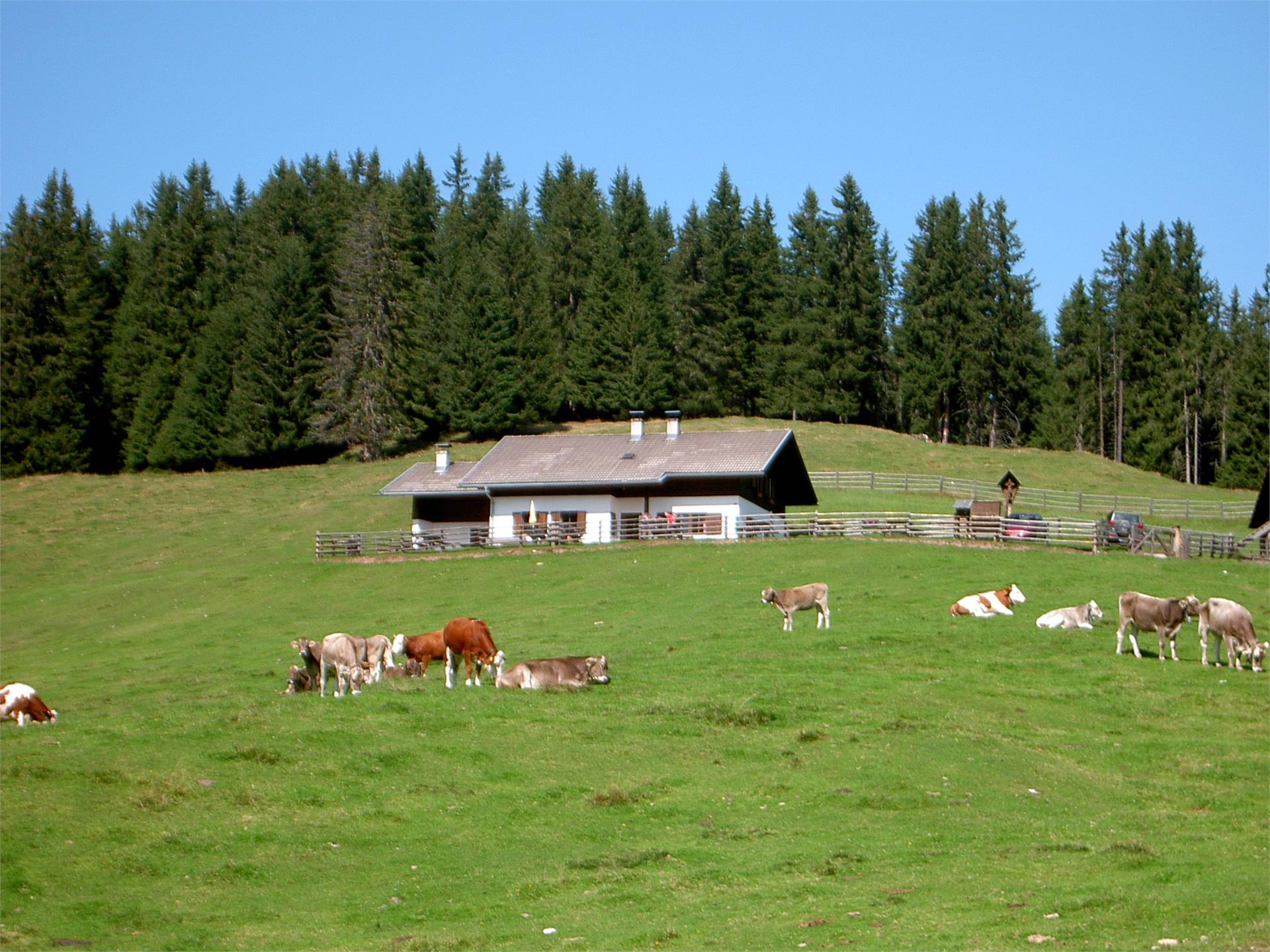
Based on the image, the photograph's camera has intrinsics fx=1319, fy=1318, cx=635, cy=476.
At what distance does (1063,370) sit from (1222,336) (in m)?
11.4

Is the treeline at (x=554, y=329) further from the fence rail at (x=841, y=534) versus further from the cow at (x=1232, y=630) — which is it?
the cow at (x=1232, y=630)

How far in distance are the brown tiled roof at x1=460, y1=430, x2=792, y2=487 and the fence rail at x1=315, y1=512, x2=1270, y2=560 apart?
2018mm

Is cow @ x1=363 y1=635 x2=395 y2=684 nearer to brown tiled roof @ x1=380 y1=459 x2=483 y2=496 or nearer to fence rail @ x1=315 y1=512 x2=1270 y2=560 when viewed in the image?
fence rail @ x1=315 y1=512 x2=1270 y2=560

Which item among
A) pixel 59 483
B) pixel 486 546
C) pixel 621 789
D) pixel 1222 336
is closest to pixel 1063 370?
pixel 1222 336

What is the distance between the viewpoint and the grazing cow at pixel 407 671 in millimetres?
24406

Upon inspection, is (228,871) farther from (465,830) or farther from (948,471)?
(948,471)

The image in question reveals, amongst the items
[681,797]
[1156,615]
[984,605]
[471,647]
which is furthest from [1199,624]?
[681,797]

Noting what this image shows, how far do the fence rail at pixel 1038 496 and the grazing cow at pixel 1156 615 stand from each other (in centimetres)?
3604

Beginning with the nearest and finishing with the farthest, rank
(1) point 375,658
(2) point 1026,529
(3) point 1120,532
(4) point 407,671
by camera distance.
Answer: (1) point 375,658 → (4) point 407,671 → (3) point 1120,532 → (2) point 1026,529

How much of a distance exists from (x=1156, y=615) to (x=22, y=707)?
21.2 m

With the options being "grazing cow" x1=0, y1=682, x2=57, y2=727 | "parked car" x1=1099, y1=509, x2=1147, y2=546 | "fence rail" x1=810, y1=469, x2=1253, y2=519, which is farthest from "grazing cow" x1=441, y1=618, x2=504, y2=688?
"fence rail" x1=810, y1=469, x2=1253, y2=519

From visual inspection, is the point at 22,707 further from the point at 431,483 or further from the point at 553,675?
the point at 431,483

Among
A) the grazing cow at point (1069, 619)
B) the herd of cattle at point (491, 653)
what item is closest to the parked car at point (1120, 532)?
the herd of cattle at point (491, 653)

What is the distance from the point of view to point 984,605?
31.2 metres
